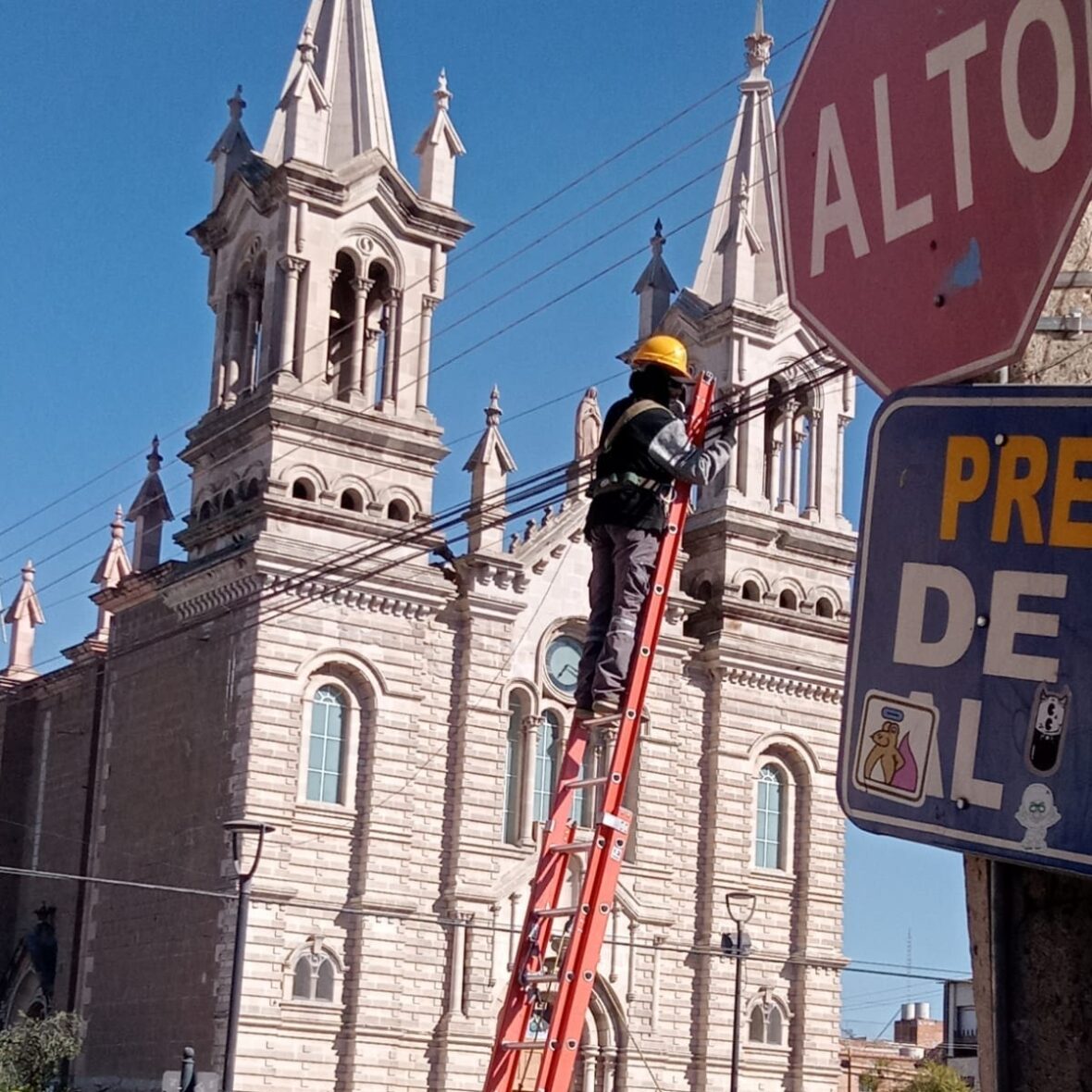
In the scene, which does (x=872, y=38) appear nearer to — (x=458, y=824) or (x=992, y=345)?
(x=992, y=345)

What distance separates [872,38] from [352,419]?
31539 mm

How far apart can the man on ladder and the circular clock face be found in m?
28.2

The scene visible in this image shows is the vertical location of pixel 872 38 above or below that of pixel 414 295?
below

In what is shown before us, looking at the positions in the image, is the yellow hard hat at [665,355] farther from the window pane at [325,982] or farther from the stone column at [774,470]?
the stone column at [774,470]

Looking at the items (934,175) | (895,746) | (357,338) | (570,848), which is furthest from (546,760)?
Result: (895,746)

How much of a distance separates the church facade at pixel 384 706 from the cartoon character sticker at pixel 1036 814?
2857 cm

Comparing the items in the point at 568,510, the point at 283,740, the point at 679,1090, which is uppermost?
the point at 568,510

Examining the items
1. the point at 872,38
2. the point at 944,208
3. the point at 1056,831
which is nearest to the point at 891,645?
the point at 1056,831

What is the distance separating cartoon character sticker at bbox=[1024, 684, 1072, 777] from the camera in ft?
8.18

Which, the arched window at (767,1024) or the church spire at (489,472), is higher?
the church spire at (489,472)

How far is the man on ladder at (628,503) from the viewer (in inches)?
304

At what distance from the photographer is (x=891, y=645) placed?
2.71 meters

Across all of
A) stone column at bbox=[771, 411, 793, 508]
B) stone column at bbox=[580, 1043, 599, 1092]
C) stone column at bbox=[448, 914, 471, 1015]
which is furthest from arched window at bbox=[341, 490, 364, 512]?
stone column at bbox=[580, 1043, 599, 1092]

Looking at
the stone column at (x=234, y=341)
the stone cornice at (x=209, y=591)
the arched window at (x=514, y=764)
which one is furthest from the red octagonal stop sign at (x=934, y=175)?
the stone column at (x=234, y=341)
